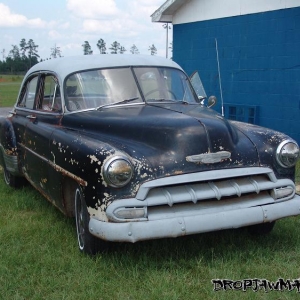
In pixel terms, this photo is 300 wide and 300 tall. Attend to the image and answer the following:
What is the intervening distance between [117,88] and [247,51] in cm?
556

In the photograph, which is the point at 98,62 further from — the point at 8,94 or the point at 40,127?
the point at 8,94

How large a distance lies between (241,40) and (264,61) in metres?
0.82

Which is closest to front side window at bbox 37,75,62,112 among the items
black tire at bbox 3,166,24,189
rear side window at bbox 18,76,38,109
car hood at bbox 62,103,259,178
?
rear side window at bbox 18,76,38,109

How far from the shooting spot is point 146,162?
12.3 ft

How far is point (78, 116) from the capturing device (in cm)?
473

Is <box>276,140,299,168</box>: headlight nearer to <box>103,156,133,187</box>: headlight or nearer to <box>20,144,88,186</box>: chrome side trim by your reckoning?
<box>103,156,133,187</box>: headlight

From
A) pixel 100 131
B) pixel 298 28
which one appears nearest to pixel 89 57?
pixel 100 131

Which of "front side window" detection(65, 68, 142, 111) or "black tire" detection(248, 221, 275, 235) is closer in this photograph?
"black tire" detection(248, 221, 275, 235)

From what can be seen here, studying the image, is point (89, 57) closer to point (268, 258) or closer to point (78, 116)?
point (78, 116)

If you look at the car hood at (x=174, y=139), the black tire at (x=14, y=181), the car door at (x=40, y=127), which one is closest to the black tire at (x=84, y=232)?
the car door at (x=40, y=127)

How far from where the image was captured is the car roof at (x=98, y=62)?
5191 millimetres

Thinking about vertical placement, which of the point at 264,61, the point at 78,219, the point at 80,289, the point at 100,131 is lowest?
the point at 80,289

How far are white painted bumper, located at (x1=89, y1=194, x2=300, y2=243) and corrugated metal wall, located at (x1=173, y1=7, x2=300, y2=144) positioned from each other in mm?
5273

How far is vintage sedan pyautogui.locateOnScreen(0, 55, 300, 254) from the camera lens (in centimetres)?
366
